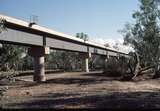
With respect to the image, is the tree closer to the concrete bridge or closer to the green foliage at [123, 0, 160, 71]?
the green foliage at [123, 0, 160, 71]

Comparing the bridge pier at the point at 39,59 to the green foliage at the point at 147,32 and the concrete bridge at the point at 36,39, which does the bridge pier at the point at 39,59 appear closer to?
the concrete bridge at the point at 36,39

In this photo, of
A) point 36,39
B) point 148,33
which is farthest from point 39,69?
point 148,33

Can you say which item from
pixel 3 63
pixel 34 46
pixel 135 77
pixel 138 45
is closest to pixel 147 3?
pixel 138 45

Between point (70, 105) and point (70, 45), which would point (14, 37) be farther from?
point (70, 45)

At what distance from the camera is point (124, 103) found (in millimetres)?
17609

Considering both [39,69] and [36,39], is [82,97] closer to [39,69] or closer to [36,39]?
[36,39]

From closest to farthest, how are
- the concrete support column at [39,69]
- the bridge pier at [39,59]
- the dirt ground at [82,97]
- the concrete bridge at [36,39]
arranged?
the dirt ground at [82,97], the concrete bridge at [36,39], the bridge pier at [39,59], the concrete support column at [39,69]

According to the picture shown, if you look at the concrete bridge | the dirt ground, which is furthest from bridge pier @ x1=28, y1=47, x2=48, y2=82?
the dirt ground

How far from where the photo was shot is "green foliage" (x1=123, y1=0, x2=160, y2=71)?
46906mm

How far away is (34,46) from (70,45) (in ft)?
45.4

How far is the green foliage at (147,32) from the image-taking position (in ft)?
154

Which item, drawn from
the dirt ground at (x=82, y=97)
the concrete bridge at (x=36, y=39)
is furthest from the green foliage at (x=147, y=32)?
the dirt ground at (x=82, y=97)

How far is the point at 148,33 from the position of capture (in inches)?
1879

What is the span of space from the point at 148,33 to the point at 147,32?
45 centimetres
